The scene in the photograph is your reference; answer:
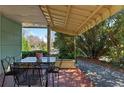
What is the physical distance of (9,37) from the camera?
433 inches

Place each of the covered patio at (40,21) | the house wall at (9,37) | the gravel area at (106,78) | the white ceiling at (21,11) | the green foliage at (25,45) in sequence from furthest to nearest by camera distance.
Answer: the green foliage at (25,45) < the house wall at (9,37) < the gravel area at (106,78) < the covered patio at (40,21) < the white ceiling at (21,11)

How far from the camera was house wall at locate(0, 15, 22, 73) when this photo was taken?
9.72 meters

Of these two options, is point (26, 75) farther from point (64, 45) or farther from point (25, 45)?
point (64, 45)

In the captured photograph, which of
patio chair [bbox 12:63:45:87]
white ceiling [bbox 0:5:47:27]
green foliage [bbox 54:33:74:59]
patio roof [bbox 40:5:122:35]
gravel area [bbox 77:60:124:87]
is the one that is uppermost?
white ceiling [bbox 0:5:47:27]

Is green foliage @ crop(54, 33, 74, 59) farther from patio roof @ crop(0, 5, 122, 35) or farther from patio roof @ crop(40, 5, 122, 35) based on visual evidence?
patio roof @ crop(40, 5, 122, 35)

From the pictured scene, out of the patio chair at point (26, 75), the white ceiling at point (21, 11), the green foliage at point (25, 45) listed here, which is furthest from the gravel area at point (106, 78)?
the green foliage at point (25, 45)

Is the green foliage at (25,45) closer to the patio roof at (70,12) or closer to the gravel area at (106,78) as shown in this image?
the gravel area at (106,78)

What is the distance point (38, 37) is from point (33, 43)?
587 mm

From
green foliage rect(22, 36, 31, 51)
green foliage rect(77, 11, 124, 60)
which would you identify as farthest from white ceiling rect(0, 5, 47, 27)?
green foliage rect(77, 11, 124, 60)

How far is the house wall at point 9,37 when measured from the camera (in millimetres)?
9719

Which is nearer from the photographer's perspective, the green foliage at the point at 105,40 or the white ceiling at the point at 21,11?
the white ceiling at the point at 21,11

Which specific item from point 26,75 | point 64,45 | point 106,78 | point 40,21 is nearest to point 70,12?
point 26,75
